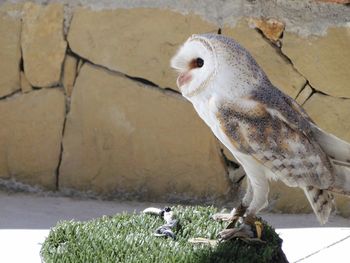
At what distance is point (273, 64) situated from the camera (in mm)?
3984

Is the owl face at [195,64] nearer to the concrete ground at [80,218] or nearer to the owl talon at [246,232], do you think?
the owl talon at [246,232]

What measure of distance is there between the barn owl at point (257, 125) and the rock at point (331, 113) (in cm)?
123

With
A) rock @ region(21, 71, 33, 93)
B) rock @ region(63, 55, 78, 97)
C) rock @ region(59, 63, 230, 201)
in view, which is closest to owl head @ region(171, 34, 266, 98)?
rock @ region(59, 63, 230, 201)

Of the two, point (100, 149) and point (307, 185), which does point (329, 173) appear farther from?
point (100, 149)

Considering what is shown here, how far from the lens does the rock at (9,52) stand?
4.23 m

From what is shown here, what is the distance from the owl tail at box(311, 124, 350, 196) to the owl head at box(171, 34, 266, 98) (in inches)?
10.5

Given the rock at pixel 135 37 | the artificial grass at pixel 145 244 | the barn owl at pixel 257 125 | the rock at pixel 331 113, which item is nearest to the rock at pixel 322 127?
the rock at pixel 331 113

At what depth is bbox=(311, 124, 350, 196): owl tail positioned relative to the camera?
8.87ft

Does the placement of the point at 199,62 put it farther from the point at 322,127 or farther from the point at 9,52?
the point at 9,52

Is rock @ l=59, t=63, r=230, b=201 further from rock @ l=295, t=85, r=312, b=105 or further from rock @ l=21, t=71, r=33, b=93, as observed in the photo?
rock @ l=295, t=85, r=312, b=105

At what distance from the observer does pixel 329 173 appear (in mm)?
2686

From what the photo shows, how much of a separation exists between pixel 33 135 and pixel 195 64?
5.65 ft

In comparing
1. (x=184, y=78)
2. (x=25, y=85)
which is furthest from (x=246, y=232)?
(x=25, y=85)

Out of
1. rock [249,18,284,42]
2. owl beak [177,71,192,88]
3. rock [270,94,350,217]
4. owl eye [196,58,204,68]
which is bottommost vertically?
owl beak [177,71,192,88]
